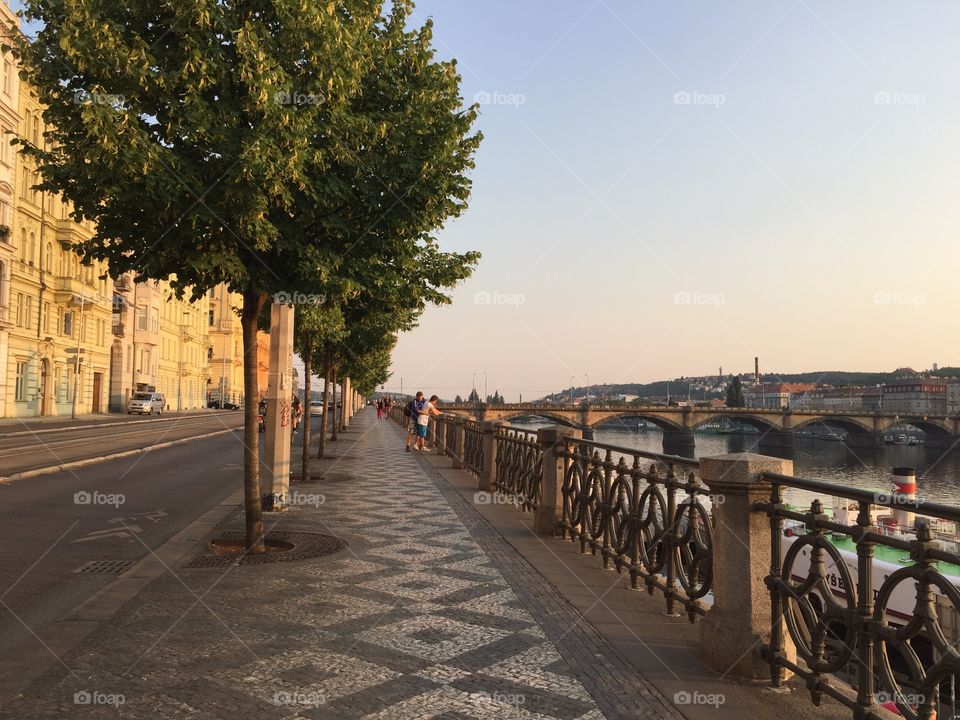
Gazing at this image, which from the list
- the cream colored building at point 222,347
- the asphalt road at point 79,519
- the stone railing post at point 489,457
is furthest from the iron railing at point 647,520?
the cream colored building at point 222,347

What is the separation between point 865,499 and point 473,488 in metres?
11.3

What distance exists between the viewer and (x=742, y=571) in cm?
452

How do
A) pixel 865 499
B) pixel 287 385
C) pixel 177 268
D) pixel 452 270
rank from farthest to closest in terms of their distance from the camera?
pixel 452 270 < pixel 287 385 < pixel 177 268 < pixel 865 499

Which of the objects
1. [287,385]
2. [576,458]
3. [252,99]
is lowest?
[576,458]

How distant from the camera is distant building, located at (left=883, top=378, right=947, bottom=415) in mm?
160750

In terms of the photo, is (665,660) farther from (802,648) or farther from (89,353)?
(89,353)

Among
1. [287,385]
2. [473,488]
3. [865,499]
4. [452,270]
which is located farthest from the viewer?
[473,488]

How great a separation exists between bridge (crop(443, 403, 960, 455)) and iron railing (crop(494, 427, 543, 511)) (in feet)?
224

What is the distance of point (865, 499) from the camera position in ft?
11.8

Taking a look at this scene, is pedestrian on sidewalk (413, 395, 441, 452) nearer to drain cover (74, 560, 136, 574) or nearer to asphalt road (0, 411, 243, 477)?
asphalt road (0, 411, 243, 477)

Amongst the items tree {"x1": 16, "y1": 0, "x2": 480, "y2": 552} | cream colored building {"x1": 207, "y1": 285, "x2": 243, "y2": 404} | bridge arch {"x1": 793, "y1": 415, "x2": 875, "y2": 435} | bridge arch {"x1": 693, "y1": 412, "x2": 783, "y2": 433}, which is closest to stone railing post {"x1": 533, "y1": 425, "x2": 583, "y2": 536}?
tree {"x1": 16, "y1": 0, "x2": 480, "y2": 552}

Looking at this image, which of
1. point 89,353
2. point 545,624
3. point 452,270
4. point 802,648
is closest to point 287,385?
point 452,270

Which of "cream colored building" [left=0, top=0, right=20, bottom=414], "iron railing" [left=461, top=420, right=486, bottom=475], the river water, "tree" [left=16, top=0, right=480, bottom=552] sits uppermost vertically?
"cream colored building" [left=0, top=0, right=20, bottom=414]

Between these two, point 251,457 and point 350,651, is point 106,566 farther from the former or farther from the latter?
point 350,651
